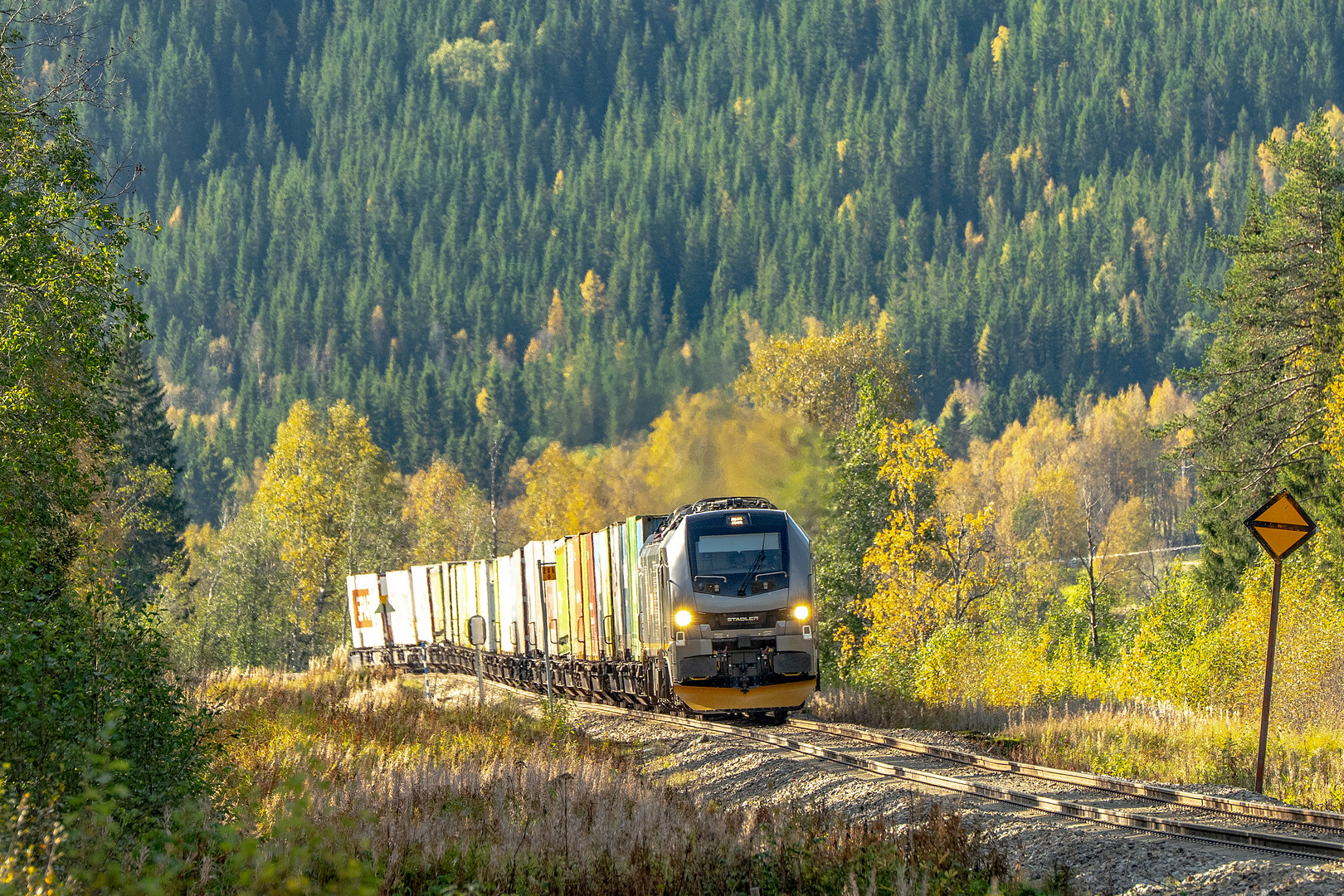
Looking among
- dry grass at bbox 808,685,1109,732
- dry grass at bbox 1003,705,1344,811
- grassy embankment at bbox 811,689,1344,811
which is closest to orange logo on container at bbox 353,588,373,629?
dry grass at bbox 808,685,1109,732

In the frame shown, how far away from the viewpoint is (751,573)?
19391 mm

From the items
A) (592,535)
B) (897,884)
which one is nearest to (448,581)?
(592,535)

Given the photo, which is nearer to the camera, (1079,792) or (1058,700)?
(1079,792)

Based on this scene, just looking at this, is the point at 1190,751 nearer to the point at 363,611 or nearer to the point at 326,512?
the point at 363,611

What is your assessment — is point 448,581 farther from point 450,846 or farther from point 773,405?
point 450,846

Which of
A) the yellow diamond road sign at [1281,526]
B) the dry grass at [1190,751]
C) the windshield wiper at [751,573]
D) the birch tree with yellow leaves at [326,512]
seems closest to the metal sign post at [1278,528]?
the yellow diamond road sign at [1281,526]

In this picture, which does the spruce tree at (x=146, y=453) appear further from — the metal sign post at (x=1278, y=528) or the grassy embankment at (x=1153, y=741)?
the metal sign post at (x=1278, y=528)

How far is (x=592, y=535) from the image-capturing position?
25422 mm

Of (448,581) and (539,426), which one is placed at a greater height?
(539,426)

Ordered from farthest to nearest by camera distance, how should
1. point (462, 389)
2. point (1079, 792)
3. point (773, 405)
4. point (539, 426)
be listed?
point (462, 389) → point (539, 426) → point (773, 405) → point (1079, 792)

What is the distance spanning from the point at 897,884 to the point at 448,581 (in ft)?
105

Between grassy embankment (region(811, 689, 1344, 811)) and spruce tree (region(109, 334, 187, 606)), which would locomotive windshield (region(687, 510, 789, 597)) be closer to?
grassy embankment (region(811, 689, 1344, 811))

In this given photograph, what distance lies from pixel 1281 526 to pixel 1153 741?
4.98 m

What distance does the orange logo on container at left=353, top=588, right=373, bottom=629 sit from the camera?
4910 centimetres
